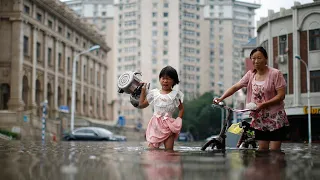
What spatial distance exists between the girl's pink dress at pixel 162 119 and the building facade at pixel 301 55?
27094mm

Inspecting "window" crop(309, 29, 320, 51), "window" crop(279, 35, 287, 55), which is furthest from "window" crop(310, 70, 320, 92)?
"window" crop(279, 35, 287, 55)

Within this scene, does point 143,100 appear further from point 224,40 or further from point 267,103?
point 224,40

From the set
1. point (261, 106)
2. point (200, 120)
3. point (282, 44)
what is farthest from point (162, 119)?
point (200, 120)

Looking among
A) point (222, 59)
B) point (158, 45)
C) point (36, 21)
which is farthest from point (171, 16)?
point (36, 21)

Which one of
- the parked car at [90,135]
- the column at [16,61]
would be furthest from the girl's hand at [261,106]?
the column at [16,61]

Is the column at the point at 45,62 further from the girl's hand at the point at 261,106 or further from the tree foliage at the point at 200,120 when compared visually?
the girl's hand at the point at 261,106

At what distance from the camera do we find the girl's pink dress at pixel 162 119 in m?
8.55

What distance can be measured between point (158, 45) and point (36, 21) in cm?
6822

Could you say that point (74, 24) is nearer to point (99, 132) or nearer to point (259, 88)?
point (99, 132)

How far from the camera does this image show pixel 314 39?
3469cm

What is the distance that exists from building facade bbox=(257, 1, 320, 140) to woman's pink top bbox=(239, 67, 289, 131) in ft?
88.8

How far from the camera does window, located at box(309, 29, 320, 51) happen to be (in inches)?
1359

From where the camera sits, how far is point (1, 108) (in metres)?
50.4

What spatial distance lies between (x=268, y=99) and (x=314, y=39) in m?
28.0
